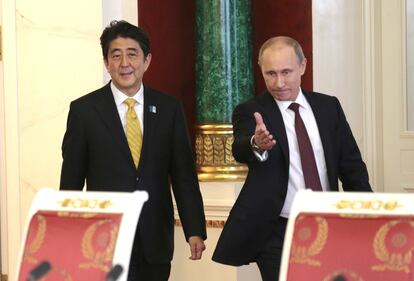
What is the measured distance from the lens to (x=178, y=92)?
600 centimetres

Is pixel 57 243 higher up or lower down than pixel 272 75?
lower down

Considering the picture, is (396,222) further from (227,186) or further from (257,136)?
(227,186)

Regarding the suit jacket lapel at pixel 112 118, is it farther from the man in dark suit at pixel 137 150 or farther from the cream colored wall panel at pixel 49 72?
the cream colored wall panel at pixel 49 72

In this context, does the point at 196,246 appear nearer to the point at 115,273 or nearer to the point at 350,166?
the point at 350,166

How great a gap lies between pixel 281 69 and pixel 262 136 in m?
0.36

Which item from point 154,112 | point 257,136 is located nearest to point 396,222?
point 257,136

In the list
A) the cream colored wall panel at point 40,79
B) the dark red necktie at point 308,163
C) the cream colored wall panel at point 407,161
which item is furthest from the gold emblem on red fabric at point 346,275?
the cream colored wall panel at point 407,161

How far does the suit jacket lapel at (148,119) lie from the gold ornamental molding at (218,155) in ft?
5.84

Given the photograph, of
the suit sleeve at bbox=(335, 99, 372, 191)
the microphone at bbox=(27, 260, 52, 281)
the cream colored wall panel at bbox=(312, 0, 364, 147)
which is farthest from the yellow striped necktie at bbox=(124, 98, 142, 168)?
the cream colored wall panel at bbox=(312, 0, 364, 147)

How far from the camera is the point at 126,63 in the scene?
12.5 ft

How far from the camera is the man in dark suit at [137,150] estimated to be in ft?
12.5

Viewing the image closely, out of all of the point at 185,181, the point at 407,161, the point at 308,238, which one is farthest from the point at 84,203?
the point at 407,161

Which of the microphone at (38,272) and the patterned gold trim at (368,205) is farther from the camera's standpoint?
the patterned gold trim at (368,205)

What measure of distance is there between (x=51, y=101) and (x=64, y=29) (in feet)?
1.32
